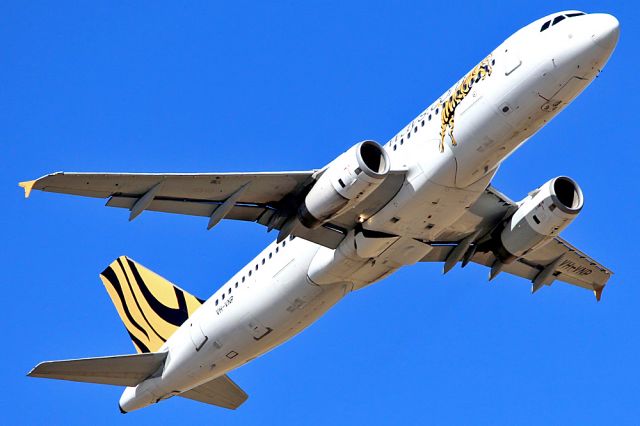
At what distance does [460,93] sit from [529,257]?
9.69 meters

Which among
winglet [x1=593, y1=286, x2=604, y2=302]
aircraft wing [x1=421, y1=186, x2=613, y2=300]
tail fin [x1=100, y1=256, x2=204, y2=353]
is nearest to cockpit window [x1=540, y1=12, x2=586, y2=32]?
aircraft wing [x1=421, y1=186, x2=613, y2=300]

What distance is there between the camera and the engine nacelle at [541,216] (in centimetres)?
3262

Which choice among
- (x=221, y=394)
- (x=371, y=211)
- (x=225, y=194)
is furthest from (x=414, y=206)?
(x=221, y=394)

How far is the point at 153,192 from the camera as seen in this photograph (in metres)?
30.0

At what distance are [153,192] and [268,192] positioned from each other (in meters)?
3.25

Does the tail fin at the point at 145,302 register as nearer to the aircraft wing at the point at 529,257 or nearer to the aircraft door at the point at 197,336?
the aircraft door at the point at 197,336

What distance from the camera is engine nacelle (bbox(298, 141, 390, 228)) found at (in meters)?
29.1

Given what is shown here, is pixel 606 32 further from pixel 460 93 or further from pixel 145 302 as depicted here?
pixel 145 302

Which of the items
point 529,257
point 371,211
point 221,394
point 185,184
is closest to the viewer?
point 185,184

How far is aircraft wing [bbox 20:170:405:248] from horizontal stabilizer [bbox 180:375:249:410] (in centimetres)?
803

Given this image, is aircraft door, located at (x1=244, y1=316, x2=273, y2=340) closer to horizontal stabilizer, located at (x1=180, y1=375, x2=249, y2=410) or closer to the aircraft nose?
horizontal stabilizer, located at (x1=180, y1=375, x2=249, y2=410)

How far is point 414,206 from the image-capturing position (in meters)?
30.1

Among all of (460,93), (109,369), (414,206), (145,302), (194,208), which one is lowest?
(109,369)

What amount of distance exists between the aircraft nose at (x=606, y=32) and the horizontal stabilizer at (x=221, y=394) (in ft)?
56.2
